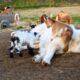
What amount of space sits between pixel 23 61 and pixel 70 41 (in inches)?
30.4

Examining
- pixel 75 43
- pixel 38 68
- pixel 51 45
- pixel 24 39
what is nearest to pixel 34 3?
pixel 24 39

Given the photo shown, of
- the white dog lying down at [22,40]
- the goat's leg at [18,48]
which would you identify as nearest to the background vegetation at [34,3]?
the white dog lying down at [22,40]

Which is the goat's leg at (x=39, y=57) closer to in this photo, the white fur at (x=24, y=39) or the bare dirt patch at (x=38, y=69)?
the bare dirt patch at (x=38, y=69)

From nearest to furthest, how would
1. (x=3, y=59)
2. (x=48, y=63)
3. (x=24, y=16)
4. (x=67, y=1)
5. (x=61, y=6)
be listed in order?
(x=48, y=63) < (x=3, y=59) < (x=24, y=16) < (x=61, y=6) < (x=67, y=1)

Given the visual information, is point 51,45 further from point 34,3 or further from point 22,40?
point 34,3

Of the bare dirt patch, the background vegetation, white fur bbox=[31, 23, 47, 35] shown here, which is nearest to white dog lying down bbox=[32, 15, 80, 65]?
the bare dirt patch

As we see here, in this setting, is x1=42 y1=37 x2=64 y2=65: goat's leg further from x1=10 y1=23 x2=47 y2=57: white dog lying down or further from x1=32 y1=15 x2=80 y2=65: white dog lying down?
x1=10 y1=23 x2=47 y2=57: white dog lying down

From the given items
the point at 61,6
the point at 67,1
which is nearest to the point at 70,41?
the point at 61,6

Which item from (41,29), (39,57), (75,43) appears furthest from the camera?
(41,29)

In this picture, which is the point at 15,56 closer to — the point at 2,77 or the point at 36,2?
the point at 2,77

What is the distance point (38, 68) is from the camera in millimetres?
5762

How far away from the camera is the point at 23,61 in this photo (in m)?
6.14

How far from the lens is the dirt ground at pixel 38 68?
5.41 m

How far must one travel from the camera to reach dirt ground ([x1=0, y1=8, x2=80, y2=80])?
5.41 metres
